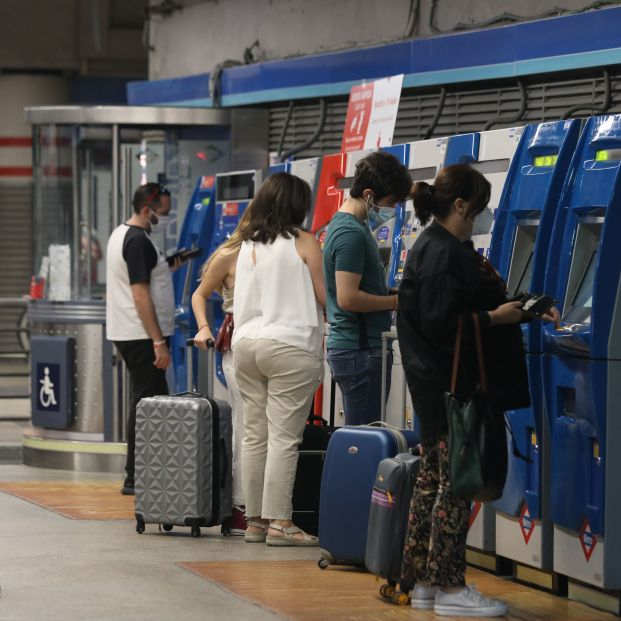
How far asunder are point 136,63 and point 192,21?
6.98m

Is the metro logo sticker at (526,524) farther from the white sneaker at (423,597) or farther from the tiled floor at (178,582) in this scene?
the white sneaker at (423,597)

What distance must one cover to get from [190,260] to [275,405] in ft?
9.98

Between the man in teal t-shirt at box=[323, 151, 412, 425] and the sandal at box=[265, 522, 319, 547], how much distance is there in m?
0.55

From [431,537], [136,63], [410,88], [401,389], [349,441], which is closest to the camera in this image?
[431,537]

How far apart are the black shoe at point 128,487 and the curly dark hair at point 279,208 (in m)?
2.30

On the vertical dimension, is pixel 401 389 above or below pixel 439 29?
below

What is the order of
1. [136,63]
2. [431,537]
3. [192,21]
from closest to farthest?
[431,537]
[192,21]
[136,63]

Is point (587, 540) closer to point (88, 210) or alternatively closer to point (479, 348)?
point (479, 348)

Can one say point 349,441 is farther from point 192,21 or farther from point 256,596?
point 192,21

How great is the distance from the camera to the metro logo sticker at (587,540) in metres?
5.21

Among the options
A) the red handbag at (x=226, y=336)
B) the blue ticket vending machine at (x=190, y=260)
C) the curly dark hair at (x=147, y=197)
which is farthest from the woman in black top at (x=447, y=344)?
the blue ticket vending machine at (x=190, y=260)

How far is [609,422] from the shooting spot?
511cm

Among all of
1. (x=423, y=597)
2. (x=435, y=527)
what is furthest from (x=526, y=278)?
(x=423, y=597)

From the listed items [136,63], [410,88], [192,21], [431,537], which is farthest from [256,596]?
[136,63]
